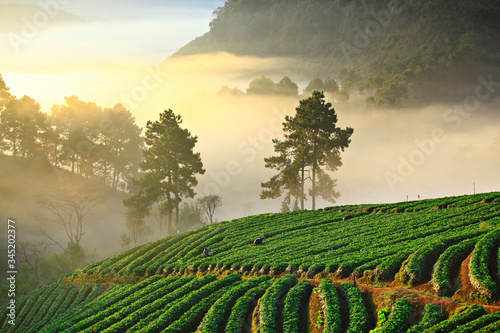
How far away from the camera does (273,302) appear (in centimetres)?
2778

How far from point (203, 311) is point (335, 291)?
8145 mm

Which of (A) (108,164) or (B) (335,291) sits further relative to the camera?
(A) (108,164)

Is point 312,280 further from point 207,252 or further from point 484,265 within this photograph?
point 207,252

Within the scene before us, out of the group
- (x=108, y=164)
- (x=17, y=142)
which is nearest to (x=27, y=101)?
(x=17, y=142)

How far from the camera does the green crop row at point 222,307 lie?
27.0 meters

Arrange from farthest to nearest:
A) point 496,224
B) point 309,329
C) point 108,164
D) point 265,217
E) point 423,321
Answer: point 108,164 < point 265,217 < point 496,224 < point 309,329 < point 423,321

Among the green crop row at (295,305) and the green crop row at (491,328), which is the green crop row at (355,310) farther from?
the green crop row at (491,328)

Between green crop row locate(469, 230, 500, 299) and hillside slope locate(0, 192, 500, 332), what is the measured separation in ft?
0.19

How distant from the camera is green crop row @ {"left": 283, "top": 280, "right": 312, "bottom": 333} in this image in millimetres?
24844

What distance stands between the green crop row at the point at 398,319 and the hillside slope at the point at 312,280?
0.06 m

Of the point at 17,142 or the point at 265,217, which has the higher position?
the point at 17,142

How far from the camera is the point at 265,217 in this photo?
60625mm

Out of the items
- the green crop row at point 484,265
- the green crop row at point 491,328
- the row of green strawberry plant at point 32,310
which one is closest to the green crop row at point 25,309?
the row of green strawberry plant at point 32,310

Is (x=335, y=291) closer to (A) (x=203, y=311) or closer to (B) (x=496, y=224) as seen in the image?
(A) (x=203, y=311)
